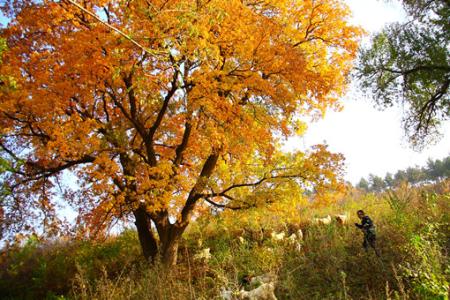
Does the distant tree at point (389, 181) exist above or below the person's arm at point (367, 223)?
above

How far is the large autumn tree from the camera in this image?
7.22m

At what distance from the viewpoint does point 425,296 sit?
164 inches

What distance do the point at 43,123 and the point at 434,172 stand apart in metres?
82.8

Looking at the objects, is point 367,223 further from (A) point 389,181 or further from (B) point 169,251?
(A) point 389,181

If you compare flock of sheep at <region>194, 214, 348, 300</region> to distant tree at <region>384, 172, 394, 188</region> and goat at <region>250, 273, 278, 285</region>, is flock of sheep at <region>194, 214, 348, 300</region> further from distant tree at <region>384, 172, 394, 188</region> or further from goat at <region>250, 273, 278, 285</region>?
distant tree at <region>384, 172, 394, 188</region>

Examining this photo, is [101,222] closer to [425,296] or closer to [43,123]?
[43,123]

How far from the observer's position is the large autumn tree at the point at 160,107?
7.22 metres

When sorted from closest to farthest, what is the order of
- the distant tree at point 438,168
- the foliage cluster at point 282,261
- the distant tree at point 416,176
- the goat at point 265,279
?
1. the foliage cluster at point 282,261
2. the goat at point 265,279
3. the distant tree at point 416,176
4. the distant tree at point 438,168

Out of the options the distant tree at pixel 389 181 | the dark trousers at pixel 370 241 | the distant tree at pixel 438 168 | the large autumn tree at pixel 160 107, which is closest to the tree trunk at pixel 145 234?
the large autumn tree at pixel 160 107

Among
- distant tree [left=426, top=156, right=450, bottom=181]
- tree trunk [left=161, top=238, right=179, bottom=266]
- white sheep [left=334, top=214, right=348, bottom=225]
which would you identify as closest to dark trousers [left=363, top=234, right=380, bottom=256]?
white sheep [left=334, top=214, right=348, bottom=225]

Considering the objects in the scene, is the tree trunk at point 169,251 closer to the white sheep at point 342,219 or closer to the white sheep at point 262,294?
the white sheep at point 262,294

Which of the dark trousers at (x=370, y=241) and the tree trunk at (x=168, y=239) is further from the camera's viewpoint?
the tree trunk at (x=168, y=239)

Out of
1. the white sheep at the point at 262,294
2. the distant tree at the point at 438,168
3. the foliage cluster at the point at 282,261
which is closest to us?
the white sheep at the point at 262,294

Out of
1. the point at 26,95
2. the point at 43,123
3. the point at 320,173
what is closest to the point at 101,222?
the point at 43,123
